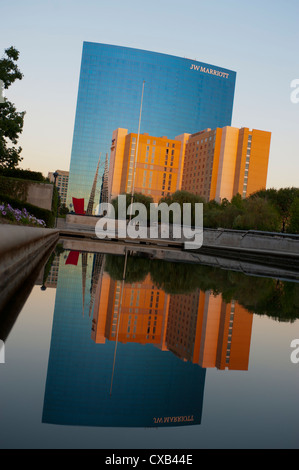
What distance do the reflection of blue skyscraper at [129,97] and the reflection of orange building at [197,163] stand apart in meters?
6.61

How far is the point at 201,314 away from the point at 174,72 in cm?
15648

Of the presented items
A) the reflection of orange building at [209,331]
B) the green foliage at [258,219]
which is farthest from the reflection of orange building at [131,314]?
the green foliage at [258,219]

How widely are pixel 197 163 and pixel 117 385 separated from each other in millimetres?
138701

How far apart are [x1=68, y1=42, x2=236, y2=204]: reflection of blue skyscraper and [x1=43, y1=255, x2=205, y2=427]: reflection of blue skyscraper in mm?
152891

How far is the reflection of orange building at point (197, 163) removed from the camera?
126625 mm

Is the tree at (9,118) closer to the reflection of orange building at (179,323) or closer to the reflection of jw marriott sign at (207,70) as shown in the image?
the reflection of orange building at (179,323)

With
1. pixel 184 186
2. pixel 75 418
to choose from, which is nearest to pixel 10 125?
pixel 75 418

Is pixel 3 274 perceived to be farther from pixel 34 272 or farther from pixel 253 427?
pixel 253 427

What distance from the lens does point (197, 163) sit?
456ft

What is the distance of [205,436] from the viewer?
186 centimetres

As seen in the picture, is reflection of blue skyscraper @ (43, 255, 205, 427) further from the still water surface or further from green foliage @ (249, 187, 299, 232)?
green foliage @ (249, 187, 299, 232)

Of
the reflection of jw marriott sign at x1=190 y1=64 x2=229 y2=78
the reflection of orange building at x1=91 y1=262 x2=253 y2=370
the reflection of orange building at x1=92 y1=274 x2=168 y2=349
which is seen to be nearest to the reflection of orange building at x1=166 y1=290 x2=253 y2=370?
the reflection of orange building at x1=91 y1=262 x2=253 y2=370

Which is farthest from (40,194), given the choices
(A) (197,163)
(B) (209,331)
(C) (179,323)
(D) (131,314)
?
(A) (197,163)

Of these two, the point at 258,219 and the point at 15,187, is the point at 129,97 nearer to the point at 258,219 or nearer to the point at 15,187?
the point at 258,219
